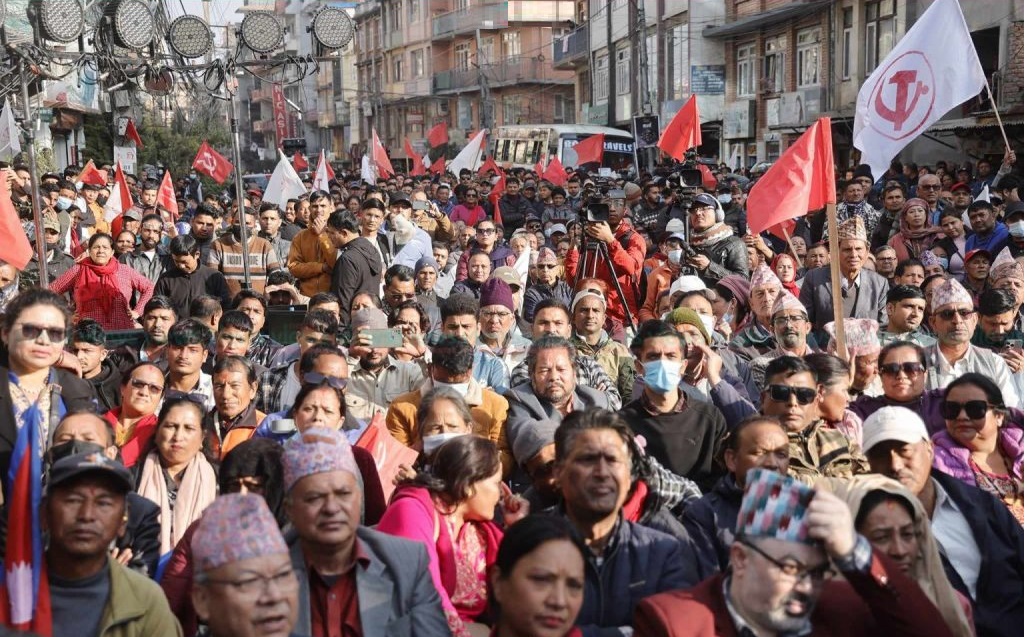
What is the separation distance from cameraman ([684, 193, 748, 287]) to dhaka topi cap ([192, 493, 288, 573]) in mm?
6231

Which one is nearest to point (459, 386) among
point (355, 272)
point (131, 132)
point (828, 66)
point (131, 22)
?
point (355, 272)

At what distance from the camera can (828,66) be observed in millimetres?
29172

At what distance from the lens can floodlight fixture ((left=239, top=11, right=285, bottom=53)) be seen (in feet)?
41.0

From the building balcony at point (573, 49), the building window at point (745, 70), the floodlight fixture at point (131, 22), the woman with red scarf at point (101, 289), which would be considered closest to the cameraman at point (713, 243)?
the woman with red scarf at point (101, 289)

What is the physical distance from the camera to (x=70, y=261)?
37.5 feet

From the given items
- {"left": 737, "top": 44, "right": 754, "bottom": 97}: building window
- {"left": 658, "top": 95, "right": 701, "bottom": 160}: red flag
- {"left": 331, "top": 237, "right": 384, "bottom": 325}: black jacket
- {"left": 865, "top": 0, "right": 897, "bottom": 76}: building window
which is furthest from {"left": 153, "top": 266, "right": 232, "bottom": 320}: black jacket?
{"left": 737, "top": 44, "right": 754, "bottom": 97}: building window

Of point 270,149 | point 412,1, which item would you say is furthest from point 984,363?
point 270,149

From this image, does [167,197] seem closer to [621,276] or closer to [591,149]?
[621,276]

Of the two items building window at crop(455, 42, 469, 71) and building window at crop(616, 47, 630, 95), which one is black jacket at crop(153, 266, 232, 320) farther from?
building window at crop(455, 42, 469, 71)

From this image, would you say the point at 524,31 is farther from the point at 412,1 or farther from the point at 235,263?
the point at 235,263

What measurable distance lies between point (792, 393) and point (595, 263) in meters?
4.31

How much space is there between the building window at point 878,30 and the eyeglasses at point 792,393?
2254 cm

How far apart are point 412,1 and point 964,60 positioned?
65.0 meters

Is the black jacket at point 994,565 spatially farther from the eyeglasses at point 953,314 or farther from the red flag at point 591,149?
the red flag at point 591,149
